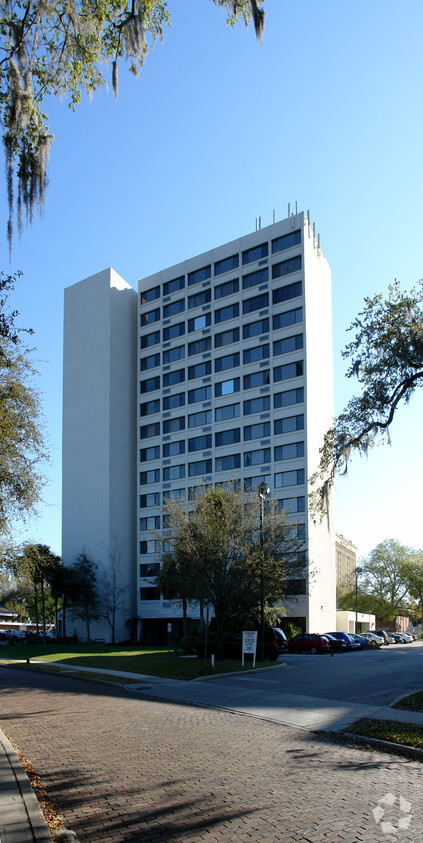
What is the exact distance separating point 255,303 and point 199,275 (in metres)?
8.96

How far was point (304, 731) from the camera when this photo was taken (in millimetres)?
13375

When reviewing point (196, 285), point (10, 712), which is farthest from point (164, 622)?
point (10, 712)

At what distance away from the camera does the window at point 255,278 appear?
6475cm

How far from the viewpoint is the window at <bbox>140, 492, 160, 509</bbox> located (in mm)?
71500

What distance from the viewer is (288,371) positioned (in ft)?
200

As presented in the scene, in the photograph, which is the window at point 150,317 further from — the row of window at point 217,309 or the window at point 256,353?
the window at point 256,353

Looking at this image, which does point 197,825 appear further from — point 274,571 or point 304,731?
point 274,571

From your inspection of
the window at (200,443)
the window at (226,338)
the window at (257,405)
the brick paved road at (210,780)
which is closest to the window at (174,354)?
the window at (226,338)

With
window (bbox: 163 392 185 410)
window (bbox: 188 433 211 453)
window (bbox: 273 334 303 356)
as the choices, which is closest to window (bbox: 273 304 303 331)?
window (bbox: 273 334 303 356)

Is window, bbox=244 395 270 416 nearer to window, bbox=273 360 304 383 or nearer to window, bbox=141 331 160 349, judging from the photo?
window, bbox=273 360 304 383

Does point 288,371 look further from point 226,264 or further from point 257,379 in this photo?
point 226,264

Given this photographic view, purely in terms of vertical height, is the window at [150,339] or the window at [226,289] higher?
the window at [226,289]

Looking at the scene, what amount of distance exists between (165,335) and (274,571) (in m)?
45.4

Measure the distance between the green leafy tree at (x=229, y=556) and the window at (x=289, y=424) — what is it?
86.0 feet
